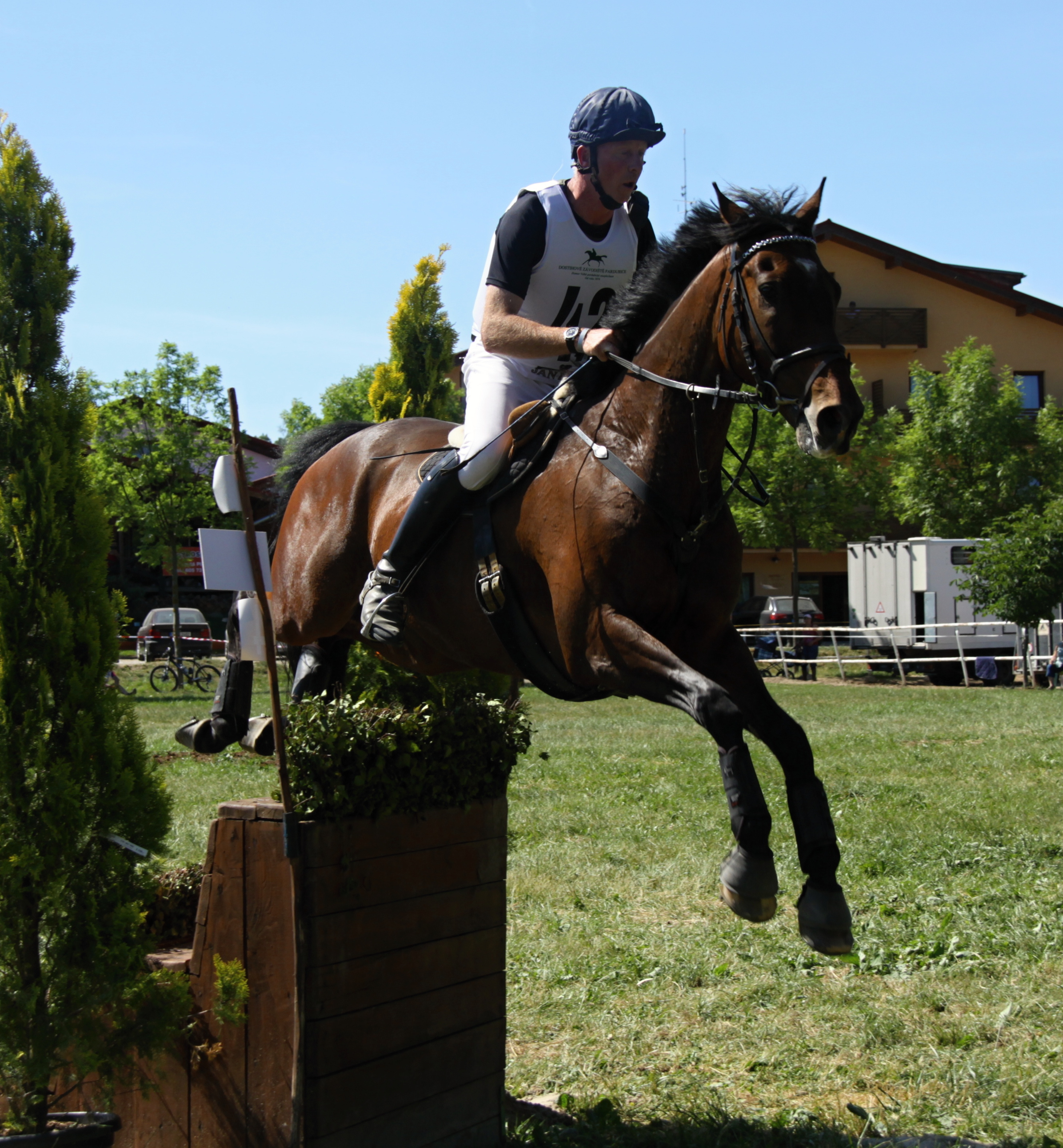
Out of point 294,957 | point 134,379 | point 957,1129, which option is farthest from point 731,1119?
point 134,379

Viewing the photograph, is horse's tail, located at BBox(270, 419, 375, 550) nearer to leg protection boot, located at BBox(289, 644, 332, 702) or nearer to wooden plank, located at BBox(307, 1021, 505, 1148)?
leg protection boot, located at BBox(289, 644, 332, 702)

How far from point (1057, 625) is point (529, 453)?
24481mm

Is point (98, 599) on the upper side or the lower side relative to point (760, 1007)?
upper

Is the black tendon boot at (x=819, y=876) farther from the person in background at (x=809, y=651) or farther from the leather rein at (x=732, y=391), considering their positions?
the person in background at (x=809, y=651)

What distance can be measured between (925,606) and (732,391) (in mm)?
26126

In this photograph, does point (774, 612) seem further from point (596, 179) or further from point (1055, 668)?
point (596, 179)

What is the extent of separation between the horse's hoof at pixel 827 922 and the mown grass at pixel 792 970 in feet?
2.52

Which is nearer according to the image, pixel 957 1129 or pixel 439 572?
pixel 957 1129

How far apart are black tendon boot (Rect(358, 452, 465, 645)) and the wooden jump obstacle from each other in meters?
1.05

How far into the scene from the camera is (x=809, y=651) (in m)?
27.3

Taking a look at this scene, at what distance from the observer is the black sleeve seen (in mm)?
4164

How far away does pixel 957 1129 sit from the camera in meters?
3.64

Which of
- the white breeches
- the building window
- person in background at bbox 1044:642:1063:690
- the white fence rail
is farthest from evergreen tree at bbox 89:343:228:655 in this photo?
the building window

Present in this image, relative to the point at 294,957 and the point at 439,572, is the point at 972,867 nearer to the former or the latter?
the point at 439,572
